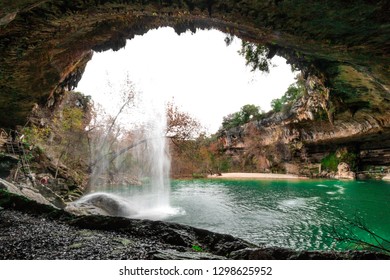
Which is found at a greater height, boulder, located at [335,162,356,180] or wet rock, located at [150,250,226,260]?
wet rock, located at [150,250,226,260]

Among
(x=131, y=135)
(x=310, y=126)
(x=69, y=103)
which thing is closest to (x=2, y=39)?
(x=131, y=135)

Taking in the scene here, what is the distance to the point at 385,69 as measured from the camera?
16.9 feet

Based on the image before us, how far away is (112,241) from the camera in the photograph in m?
3.54

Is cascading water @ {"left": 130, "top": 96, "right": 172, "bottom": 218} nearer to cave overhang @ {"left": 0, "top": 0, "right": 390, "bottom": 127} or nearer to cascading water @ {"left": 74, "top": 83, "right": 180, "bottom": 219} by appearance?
cascading water @ {"left": 74, "top": 83, "right": 180, "bottom": 219}

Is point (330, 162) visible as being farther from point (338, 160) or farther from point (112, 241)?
point (112, 241)

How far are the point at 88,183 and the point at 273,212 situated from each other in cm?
1235

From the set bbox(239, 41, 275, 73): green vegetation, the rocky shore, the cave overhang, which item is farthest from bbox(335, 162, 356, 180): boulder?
the rocky shore

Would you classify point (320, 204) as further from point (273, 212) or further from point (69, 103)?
point (69, 103)

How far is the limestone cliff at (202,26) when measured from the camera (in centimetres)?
365

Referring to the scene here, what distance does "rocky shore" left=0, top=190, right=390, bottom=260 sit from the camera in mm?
2957

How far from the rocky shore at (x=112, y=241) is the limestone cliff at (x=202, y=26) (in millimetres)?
3331

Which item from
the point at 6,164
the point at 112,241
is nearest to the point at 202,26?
the point at 112,241

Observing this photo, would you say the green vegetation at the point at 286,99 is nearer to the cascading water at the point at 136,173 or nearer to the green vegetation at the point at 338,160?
the green vegetation at the point at 338,160

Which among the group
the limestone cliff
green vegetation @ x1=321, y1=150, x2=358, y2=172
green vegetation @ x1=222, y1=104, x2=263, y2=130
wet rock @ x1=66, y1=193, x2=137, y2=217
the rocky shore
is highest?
green vegetation @ x1=222, y1=104, x2=263, y2=130
